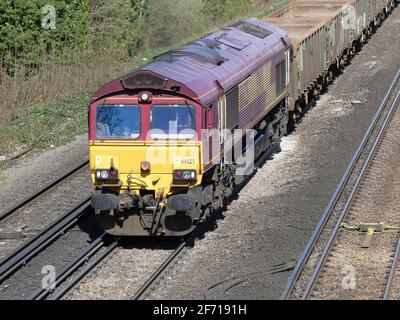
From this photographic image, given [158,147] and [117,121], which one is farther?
[117,121]

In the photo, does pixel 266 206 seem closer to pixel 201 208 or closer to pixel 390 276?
pixel 201 208

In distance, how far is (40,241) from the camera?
15.8m

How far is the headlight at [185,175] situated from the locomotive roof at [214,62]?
3.69ft

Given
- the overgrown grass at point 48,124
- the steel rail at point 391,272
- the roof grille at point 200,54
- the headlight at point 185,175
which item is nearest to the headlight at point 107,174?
the headlight at point 185,175

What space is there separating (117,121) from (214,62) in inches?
100

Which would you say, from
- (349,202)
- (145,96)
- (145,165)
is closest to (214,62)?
(145,96)

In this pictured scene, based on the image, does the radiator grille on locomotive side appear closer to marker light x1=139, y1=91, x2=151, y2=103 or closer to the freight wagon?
marker light x1=139, y1=91, x2=151, y2=103

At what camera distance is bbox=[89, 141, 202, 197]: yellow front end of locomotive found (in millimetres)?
14812

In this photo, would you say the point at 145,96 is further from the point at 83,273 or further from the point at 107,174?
the point at 83,273

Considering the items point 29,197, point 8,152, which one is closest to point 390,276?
point 29,197

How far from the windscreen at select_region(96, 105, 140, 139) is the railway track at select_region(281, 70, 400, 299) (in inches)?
135

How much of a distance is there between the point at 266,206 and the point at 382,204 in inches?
86.7

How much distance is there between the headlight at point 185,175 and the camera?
14.8 m

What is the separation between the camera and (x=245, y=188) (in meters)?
18.9
